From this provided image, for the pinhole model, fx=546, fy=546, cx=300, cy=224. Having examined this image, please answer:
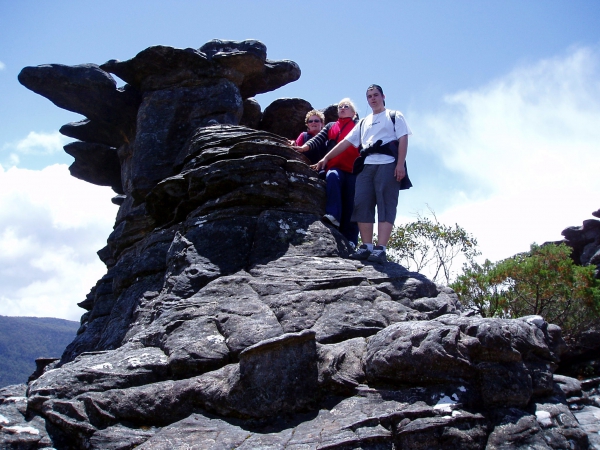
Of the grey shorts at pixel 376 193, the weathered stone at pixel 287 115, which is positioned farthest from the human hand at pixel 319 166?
the weathered stone at pixel 287 115

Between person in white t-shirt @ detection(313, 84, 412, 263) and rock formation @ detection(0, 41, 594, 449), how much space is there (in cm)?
80

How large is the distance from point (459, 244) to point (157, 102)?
20.4m

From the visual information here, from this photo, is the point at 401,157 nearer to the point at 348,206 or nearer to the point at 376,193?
the point at 376,193

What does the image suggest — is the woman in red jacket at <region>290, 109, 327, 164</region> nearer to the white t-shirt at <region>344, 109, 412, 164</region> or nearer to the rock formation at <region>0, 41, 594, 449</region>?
the rock formation at <region>0, 41, 594, 449</region>

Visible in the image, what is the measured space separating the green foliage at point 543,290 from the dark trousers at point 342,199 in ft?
41.0

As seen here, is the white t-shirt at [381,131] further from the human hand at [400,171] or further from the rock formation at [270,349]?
the rock formation at [270,349]

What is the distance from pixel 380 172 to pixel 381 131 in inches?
40.1

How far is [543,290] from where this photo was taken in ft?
78.6

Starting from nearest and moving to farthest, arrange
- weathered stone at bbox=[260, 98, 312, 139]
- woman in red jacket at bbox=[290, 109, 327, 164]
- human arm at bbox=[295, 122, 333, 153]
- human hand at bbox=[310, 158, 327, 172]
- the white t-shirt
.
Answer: the white t-shirt → human hand at bbox=[310, 158, 327, 172] → human arm at bbox=[295, 122, 333, 153] → woman in red jacket at bbox=[290, 109, 327, 164] → weathered stone at bbox=[260, 98, 312, 139]

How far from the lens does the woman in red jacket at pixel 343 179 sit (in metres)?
14.3

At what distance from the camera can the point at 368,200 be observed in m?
12.9

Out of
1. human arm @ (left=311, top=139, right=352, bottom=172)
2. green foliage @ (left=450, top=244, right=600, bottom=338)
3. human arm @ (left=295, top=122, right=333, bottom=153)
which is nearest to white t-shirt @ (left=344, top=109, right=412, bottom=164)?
human arm @ (left=311, top=139, right=352, bottom=172)

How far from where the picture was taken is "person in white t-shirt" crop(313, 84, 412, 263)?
41.5ft

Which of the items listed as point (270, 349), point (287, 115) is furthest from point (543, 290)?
point (270, 349)
